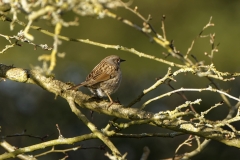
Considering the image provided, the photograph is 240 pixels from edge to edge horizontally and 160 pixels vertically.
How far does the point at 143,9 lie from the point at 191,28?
213 cm

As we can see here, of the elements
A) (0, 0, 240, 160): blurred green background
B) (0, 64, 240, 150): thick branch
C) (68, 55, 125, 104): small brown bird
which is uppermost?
(0, 0, 240, 160): blurred green background

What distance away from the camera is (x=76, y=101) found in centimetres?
468

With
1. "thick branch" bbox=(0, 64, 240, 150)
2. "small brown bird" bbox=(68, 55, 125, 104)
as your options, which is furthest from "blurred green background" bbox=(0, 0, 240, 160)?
"small brown bird" bbox=(68, 55, 125, 104)

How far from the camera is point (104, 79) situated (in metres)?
6.25

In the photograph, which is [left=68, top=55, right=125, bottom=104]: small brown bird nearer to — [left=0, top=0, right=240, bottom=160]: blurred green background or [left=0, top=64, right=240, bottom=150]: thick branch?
[left=0, top=0, right=240, bottom=160]: blurred green background

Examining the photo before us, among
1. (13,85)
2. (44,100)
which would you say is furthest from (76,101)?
(13,85)

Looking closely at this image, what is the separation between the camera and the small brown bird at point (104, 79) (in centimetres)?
611

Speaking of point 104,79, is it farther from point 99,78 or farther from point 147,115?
point 147,115

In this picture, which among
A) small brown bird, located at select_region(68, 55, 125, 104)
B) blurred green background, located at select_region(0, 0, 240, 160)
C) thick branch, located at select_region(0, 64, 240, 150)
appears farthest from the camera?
blurred green background, located at select_region(0, 0, 240, 160)

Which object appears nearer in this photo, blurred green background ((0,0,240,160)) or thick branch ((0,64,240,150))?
thick branch ((0,64,240,150))

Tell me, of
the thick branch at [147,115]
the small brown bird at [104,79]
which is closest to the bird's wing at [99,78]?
the small brown bird at [104,79]

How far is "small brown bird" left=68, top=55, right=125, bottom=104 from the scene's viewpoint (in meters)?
6.11

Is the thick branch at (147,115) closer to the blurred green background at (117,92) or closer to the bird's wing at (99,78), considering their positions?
the blurred green background at (117,92)

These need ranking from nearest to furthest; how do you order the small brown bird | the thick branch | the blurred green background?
the thick branch, the small brown bird, the blurred green background
